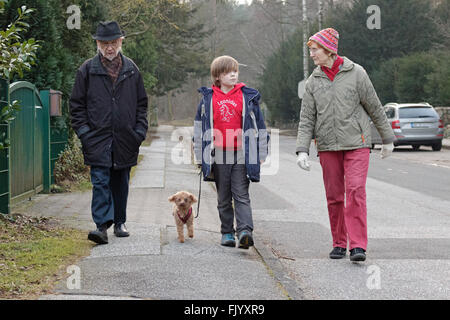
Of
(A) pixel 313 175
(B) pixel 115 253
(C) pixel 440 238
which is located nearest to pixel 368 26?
(A) pixel 313 175

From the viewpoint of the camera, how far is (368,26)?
35094mm

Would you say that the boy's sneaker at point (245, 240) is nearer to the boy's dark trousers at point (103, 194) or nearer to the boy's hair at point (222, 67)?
the boy's dark trousers at point (103, 194)

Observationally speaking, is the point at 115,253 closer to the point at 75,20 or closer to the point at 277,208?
the point at 277,208

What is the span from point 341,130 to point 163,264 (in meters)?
1.87

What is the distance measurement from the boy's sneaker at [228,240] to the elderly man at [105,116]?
1063 mm

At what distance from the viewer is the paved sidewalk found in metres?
4.79

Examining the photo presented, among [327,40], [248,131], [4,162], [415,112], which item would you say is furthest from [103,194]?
[415,112]

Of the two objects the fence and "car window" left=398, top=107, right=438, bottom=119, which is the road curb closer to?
the fence

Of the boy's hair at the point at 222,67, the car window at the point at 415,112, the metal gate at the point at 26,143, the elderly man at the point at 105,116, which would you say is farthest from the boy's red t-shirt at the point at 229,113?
the car window at the point at 415,112

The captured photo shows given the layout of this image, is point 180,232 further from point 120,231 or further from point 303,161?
point 303,161

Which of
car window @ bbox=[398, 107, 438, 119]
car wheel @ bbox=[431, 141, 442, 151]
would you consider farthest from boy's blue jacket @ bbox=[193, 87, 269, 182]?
car wheel @ bbox=[431, 141, 442, 151]

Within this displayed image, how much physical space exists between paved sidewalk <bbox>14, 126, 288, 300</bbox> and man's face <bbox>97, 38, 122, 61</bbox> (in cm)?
174

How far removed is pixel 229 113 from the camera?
21.0ft
